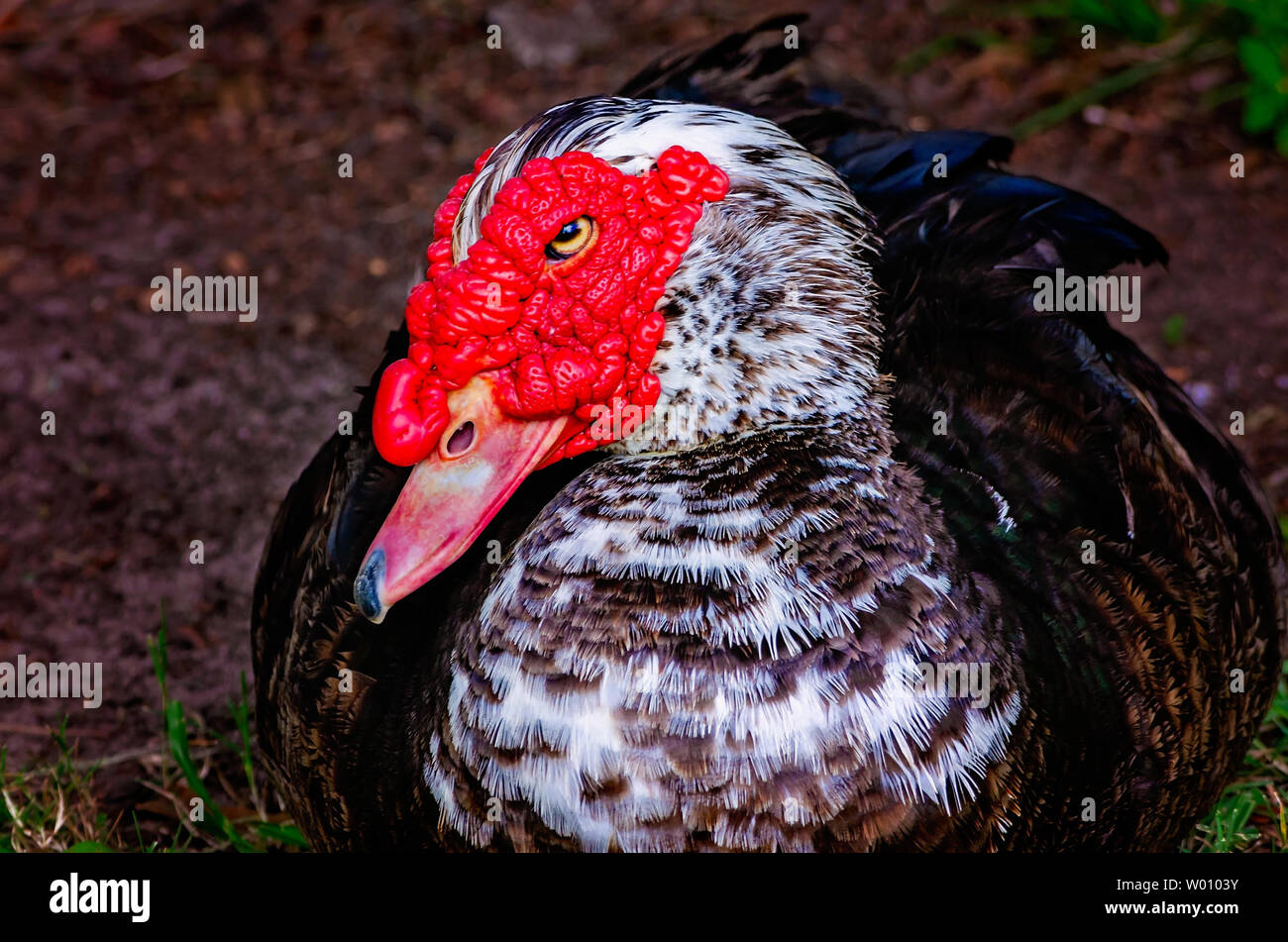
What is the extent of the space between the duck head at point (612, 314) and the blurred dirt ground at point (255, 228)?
1.36 m

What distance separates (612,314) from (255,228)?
3191 mm

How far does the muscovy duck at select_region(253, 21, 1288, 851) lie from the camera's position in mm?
1969

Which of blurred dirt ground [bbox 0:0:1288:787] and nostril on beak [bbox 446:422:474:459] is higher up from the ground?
blurred dirt ground [bbox 0:0:1288:787]

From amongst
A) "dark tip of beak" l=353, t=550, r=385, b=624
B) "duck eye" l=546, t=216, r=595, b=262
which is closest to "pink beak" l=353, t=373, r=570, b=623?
"dark tip of beak" l=353, t=550, r=385, b=624

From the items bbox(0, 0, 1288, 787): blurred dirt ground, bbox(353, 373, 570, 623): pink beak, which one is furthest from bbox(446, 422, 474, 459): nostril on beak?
bbox(0, 0, 1288, 787): blurred dirt ground

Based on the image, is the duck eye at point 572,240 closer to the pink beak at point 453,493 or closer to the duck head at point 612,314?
the duck head at point 612,314

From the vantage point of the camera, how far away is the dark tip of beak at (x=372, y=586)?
79.5 inches

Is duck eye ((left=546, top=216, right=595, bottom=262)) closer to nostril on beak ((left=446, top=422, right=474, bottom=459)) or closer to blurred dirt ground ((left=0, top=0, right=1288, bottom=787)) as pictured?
nostril on beak ((left=446, top=422, right=474, bottom=459))

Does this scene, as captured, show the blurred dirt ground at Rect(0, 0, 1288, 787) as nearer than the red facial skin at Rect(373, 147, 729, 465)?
No

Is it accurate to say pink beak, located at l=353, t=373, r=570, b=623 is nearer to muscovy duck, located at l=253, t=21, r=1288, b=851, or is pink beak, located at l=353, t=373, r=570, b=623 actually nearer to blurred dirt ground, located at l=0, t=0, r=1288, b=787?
muscovy duck, located at l=253, t=21, r=1288, b=851

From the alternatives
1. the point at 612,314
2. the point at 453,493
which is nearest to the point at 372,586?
the point at 453,493

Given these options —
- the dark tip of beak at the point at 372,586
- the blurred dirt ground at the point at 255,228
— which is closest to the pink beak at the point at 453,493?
the dark tip of beak at the point at 372,586

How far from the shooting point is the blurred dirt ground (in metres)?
3.68
